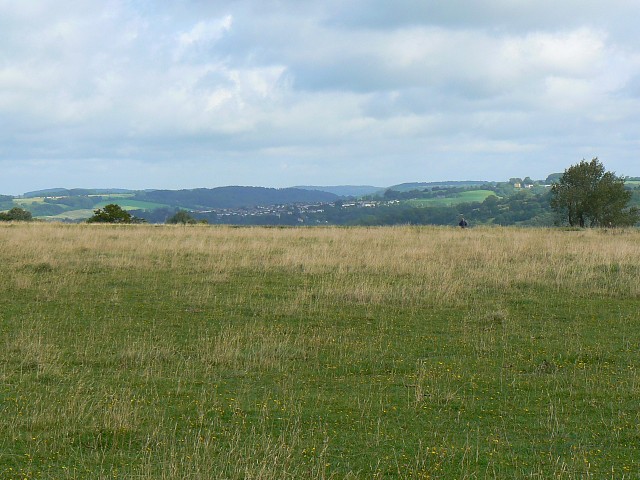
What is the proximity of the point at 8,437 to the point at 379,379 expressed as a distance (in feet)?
17.1

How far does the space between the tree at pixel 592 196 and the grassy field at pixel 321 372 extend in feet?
88.4

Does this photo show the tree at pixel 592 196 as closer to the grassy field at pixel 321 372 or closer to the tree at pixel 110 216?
the grassy field at pixel 321 372

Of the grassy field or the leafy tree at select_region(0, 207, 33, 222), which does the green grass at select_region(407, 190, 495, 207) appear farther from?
the grassy field

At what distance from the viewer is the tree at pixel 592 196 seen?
47.0 m

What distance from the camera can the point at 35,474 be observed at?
653cm

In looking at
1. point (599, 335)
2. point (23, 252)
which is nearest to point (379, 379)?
point (599, 335)

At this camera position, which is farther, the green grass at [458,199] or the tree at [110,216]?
the green grass at [458,199]

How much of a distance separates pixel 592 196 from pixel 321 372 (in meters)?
42.1

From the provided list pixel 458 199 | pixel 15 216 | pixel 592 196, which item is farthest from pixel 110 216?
pixel 458 199

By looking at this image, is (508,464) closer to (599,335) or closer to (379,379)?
(379,379)

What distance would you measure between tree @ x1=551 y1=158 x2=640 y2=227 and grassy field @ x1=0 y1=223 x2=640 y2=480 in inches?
1061

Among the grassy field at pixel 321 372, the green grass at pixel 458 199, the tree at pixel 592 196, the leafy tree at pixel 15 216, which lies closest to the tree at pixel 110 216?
the leafy tree at pixel 15 216

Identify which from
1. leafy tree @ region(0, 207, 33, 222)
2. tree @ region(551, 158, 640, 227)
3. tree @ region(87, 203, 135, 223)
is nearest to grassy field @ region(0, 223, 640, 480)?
tree @ region(551, 158, 640, 227)

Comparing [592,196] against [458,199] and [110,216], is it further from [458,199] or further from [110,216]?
[458,199]
